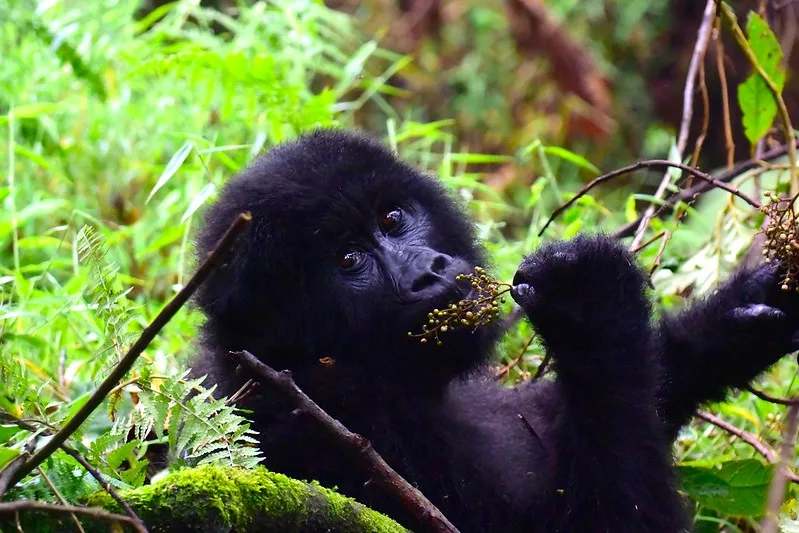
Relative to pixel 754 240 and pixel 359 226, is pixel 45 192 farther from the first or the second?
pixel 754 240

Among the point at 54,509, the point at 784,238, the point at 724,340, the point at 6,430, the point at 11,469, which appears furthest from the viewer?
the point at 724,340

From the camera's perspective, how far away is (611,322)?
2139 millimetres

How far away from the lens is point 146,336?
1.30m

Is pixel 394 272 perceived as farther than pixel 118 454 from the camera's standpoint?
Yes

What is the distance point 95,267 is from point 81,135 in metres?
2.84

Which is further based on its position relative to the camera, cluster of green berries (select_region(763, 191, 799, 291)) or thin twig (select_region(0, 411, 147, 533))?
cluster of green berries (select_region(763, 191, 799, 291))

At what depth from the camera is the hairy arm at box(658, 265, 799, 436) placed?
93.1 inches

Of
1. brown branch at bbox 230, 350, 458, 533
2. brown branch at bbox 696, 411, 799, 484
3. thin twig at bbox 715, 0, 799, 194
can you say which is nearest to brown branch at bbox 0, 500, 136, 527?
brown branch at bbox 230, 350, 458, 533

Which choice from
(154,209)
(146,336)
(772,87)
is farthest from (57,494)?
(154,209)

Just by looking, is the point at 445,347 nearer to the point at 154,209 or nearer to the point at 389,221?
the point at 389,221

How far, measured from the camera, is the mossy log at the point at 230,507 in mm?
1460

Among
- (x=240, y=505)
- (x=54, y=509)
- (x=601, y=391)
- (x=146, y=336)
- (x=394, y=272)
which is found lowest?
(x=601, y=391)

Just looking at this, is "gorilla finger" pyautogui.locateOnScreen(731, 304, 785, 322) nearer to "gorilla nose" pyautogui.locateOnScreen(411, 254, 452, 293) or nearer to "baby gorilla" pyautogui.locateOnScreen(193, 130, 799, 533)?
"baby gorilla" pyautogui.locateOnScreen(193, 130, 799, 533)

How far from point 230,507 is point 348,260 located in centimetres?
101
